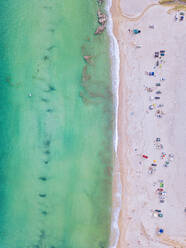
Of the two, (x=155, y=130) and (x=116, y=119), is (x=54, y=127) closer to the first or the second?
(x=116, y=119)

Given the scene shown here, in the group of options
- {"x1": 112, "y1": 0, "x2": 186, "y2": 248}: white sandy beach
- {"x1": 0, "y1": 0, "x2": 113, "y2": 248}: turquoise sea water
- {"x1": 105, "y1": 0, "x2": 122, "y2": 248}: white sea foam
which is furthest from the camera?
{"x1": 0, "y1": 0, "x2": 113, "y2": 248}: turquoise sea water

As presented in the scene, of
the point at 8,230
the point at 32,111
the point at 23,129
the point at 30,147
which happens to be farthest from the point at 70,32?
the point at 8,230

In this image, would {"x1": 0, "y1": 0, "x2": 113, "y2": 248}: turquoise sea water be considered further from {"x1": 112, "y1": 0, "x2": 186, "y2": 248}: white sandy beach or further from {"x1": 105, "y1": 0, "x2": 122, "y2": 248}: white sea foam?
{"x1": 112, "y1": 0, "x2": 186, "y2": 248}: white sandy beach

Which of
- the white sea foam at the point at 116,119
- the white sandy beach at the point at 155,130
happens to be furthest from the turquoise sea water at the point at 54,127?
the white sandy beach at the point at 155,130

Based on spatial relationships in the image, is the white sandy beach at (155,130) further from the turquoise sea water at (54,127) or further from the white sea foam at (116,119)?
the turquoise sea water at (54,127)

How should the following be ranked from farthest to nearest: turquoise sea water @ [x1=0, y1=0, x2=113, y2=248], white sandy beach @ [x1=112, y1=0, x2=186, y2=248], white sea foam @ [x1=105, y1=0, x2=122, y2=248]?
1. turquoise sea water @ [x1=0, y1=0, x2=113, y2=248]
2. white sea foam @ [x1=105, y1=0, x2=122, y2=248]
3. white sandy beach @ [x1=112, y1=0, x2=186, y2=248]

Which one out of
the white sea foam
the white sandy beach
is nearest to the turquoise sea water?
the white sea foam

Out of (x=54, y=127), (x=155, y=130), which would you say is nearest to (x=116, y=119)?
(x=155, y=130)
